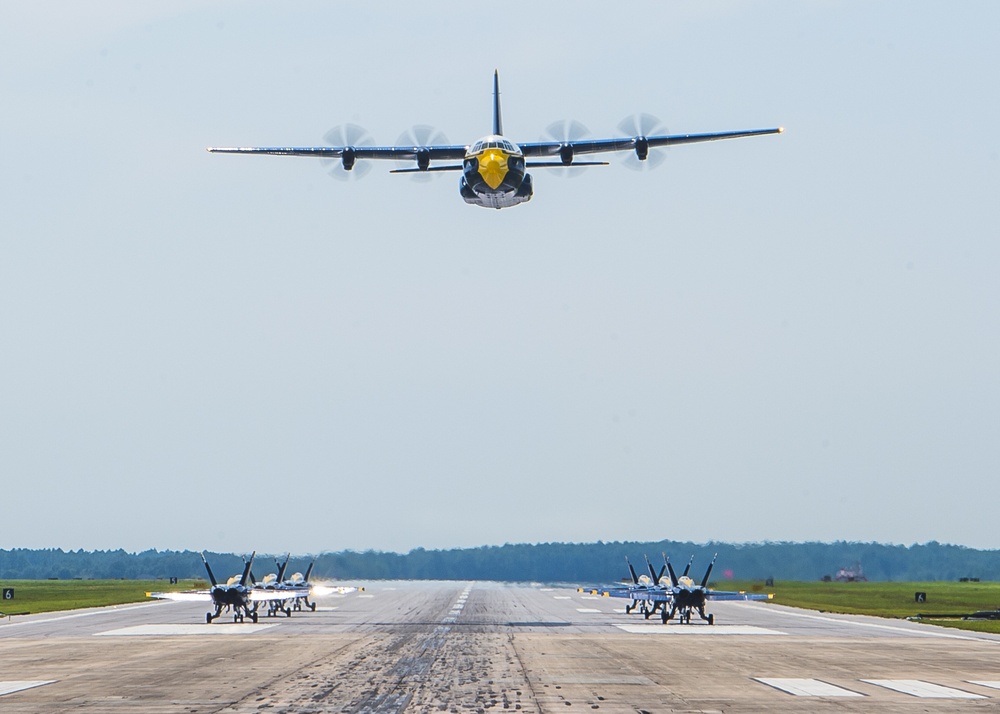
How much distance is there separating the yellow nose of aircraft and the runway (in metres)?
19.9

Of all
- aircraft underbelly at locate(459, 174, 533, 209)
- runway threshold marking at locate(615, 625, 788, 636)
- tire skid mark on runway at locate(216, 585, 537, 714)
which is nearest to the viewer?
tire skid mark on runway at locate(216, 585, 537, 714)

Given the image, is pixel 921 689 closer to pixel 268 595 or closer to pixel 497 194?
pixel 497 194

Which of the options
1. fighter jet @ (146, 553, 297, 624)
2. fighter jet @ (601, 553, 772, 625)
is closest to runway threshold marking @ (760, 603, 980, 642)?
fighter jet @ (601, 553, 772, 625)

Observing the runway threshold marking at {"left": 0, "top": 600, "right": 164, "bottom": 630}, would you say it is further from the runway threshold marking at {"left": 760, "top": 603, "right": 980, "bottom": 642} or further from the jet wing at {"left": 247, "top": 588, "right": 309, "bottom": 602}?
the runway threshold marking at {"left": 760, "top": 603, "right": 980, "bottom": 642}

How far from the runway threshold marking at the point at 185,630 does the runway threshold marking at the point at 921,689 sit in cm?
3421

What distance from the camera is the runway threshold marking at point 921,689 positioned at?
32.0 meters

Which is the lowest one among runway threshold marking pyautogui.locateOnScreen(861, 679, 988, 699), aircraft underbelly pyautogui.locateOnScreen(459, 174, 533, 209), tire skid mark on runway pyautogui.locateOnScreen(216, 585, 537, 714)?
runway threshold marking pyautogui.locateOnScreen(861, 679, 988, 699)

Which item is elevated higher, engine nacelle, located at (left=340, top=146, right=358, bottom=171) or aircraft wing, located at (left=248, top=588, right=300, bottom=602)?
engine nacelle, located at (left=340, top=146, right=358, bottom=171)

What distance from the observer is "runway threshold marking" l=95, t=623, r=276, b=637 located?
58.8 meters

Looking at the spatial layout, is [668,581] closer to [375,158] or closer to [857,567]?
[375,158]

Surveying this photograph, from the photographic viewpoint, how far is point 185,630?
62125 mm

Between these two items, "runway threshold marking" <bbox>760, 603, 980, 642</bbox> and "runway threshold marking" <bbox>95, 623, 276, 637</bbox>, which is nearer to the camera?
"runway threshold marking" <bbox>95, 623, 276, 637</bbox>

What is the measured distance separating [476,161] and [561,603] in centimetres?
6359

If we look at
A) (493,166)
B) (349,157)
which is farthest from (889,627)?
(349,157)
